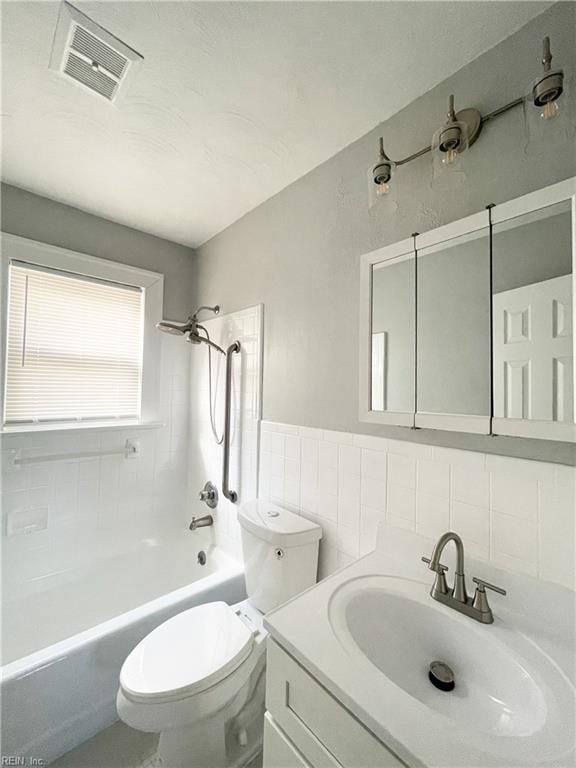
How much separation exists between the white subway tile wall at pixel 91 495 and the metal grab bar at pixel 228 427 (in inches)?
23.8

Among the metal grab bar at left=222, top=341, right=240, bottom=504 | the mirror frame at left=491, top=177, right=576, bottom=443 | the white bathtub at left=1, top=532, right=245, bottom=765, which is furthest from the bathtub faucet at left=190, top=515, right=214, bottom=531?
the mirror frame at left=491, top=177, right=576, bottom=443

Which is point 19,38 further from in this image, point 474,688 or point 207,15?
point 474,688

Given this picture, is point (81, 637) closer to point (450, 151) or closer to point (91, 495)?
point (91, 495)

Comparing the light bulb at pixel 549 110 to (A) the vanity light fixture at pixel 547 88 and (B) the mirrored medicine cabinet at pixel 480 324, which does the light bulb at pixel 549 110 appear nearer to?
(A) the vanity light fixture at pixel 547 88

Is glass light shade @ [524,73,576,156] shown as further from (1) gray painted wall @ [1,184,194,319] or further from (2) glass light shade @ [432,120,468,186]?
(1) gray painted wall @ [1,184,194,319]

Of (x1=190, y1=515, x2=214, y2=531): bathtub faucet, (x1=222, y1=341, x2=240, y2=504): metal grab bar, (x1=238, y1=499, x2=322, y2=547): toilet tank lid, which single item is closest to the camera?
(x1=238, y1=499, x2=322, y2=547): toilet tank lid

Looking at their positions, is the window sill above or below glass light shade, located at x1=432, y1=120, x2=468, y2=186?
below

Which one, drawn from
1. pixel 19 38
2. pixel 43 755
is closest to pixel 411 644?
pixel 43 755

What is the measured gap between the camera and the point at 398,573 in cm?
100

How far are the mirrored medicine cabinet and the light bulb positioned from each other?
17cm

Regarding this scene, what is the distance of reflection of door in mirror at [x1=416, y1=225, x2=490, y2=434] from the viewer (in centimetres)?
93

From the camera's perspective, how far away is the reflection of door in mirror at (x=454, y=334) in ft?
3.04

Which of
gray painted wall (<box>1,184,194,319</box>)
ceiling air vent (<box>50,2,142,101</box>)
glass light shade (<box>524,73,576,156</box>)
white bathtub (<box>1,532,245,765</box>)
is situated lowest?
white bathtub (<box>1,532,245,765</box>)

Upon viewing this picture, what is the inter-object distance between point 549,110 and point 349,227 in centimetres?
68
